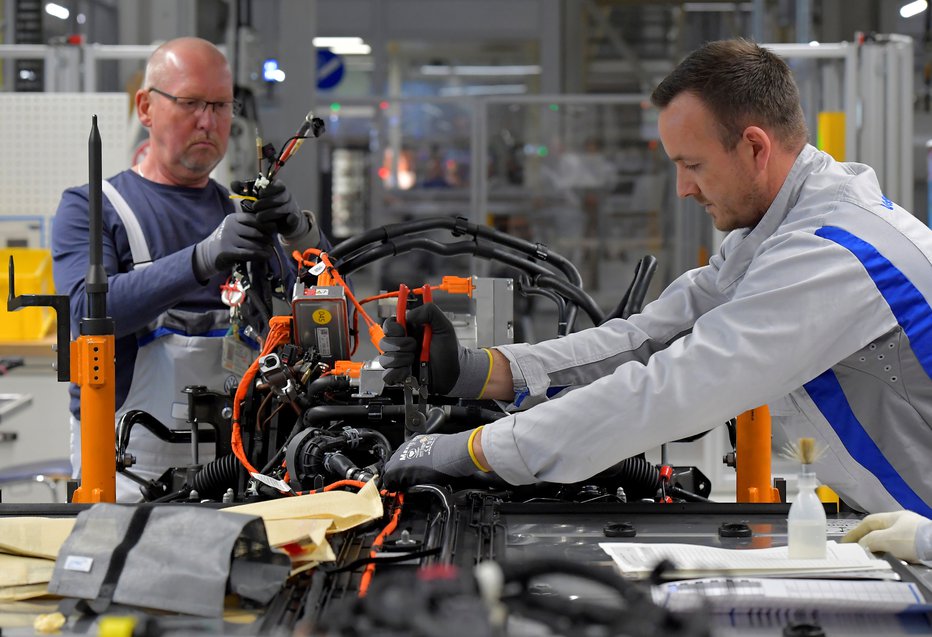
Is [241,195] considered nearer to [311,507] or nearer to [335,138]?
[311,507]

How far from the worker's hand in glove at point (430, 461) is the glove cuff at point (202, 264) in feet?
2.59

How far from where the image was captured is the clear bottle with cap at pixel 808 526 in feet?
4.73

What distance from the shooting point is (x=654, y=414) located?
5.37 feet

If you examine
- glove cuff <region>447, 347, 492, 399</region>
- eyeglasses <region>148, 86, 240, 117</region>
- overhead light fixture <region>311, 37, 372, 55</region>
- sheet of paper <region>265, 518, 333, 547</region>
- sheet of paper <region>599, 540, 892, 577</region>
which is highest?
overhead light fixture <region>311, 37, 372, 55</region>

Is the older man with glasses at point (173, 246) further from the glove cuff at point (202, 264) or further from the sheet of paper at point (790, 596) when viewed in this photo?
the sheet of paper at point (790, 596)

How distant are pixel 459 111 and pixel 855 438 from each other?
23.7 ft

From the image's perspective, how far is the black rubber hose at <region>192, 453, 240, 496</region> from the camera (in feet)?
6.73

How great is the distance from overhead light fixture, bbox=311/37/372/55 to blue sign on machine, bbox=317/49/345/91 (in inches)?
3.9

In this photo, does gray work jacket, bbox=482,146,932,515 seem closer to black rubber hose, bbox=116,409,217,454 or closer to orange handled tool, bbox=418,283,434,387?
orange handled tool, bbox=418,283,434,387

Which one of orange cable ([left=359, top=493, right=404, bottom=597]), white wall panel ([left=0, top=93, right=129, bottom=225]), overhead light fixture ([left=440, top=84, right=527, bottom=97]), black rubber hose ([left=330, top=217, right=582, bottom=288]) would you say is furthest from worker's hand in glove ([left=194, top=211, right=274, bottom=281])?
overhead light fixture ([left=440, top=84, right=527, bottom=97])

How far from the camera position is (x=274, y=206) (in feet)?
7.24

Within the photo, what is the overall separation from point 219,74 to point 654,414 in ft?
5.59

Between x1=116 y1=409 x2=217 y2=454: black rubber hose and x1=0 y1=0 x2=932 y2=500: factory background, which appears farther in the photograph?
x1=0 y1=0 x2=932 y2=500: factory background

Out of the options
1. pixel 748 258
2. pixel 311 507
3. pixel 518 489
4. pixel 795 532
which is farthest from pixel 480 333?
pixel 795 532
